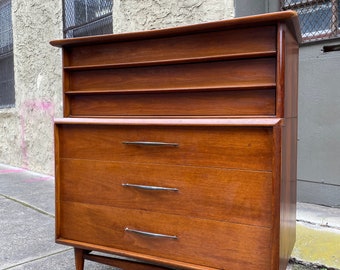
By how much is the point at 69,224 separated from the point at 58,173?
248mm

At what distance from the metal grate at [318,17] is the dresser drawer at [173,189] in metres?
1.79

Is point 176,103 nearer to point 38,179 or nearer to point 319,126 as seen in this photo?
point 319,126

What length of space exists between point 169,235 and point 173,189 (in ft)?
0.64

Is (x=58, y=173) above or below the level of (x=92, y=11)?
below

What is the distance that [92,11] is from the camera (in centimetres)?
400

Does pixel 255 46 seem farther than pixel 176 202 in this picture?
No

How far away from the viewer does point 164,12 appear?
Answer: 3037mm

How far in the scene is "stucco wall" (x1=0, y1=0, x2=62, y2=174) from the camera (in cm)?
433

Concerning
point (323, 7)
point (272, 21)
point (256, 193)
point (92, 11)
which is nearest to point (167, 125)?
point (256, 193)

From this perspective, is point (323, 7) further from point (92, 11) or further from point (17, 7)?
point (17, 7)

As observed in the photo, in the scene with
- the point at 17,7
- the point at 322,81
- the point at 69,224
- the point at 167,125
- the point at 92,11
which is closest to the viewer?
the point at 167,125

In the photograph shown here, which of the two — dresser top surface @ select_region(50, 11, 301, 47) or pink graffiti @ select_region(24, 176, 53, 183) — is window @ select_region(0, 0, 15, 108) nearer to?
pink graffiti @ select_region(24, 176, 53, 183)

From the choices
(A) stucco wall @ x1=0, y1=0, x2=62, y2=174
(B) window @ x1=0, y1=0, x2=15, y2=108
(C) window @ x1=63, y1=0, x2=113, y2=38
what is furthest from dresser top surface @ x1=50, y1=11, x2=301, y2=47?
(B) window @ x1=0, y1=0, x2=15, y2=108

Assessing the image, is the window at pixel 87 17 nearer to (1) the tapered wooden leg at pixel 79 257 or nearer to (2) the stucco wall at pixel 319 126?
(2) the stucco wall at pixel 319 126
